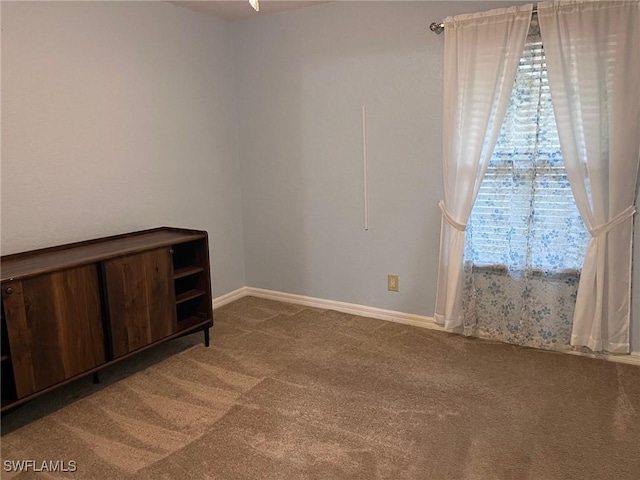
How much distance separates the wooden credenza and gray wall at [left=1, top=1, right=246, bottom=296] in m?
0.25

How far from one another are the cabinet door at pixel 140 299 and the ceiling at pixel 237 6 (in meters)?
1.75

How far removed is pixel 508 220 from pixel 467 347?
2.67 ft

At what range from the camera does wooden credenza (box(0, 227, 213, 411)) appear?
2.10 meters

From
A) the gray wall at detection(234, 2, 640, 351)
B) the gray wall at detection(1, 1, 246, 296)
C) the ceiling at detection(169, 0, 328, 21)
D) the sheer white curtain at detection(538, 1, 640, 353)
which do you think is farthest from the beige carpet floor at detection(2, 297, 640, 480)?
the ceiling at detection(169, 0, 328, 21)

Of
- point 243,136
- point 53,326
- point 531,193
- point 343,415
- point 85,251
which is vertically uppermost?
point 243,136

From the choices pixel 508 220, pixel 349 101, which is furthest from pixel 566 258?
pixel 349 101

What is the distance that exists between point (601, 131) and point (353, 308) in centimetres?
195

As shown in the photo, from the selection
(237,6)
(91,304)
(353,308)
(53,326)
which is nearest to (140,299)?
(91,304)

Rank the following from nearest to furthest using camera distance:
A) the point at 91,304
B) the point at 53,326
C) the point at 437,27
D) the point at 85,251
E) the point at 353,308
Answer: the point at 53,326
the point at 91,304
the point at 85,251
the point at 437,27
the point at 353,308

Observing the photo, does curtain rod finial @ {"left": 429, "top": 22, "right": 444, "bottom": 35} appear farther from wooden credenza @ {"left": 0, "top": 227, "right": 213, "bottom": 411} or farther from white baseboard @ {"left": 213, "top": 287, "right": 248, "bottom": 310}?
white baseboard @ {"left": 213, "top": 287, "right": 248, "bottom": 310}

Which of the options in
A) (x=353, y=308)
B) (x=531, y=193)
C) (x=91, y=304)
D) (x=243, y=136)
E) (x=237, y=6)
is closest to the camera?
(x=91, y=304)

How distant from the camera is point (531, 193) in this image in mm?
2814

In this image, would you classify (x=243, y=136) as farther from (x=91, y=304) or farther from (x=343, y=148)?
(x=91, y=304)

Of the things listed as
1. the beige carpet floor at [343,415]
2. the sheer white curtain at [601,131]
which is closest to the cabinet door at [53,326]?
the beige carpet floor at [343,415]
